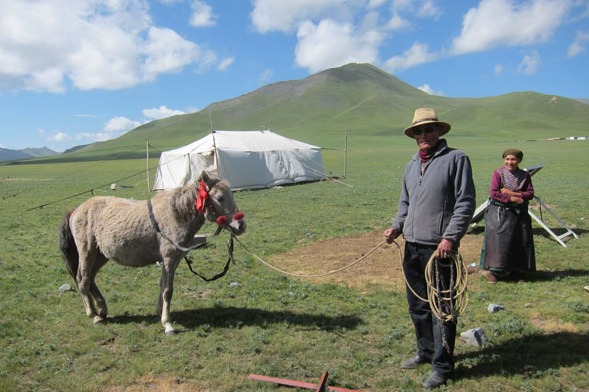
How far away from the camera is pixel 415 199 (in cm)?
465

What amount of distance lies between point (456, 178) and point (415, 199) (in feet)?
1.61

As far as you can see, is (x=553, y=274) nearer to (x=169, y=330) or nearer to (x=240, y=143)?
(x=169, y=330)

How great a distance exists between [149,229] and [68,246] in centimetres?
141

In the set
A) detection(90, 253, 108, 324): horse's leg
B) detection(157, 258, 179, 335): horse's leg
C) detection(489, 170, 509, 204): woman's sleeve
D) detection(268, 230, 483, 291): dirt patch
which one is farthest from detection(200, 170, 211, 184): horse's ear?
detection(489, 170, 509, 204): woman's sleeve

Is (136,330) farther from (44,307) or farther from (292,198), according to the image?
(292,198)

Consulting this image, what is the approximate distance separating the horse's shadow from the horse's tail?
0.97 metres

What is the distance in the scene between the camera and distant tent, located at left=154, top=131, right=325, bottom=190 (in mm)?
24734

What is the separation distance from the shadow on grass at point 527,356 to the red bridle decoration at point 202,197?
141 inches

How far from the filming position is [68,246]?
652 cm

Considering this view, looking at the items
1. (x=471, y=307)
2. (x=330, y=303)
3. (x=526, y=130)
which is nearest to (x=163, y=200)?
(x=330, y=303)

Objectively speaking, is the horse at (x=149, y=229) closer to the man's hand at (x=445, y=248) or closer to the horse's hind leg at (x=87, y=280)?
the horse's hind leg at (x=87, y=280)

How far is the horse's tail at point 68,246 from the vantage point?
6.50m

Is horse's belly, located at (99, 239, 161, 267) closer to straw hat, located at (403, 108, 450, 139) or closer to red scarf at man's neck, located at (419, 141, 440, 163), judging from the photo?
red scarf at man's neck, located at (419, 141, 440, 163)

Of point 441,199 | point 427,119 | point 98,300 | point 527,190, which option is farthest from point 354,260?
point 427,119
